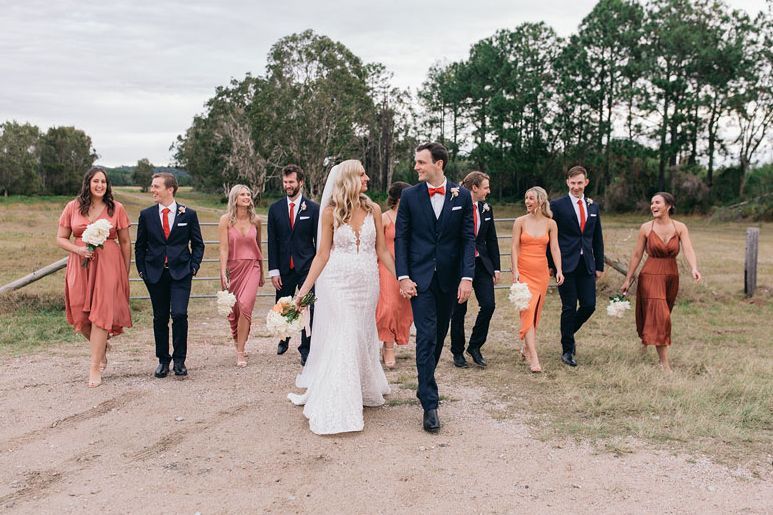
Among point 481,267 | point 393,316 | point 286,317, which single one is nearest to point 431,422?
point 286,317

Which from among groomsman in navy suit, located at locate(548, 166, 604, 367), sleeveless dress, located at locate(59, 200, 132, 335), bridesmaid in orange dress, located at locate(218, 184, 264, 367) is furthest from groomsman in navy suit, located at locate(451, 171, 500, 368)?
sleeveless dress, located at locate(59, 200, 132, 335)

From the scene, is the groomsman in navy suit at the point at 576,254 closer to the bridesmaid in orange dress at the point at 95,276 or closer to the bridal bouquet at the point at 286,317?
the bridal bouquet at the point at 286,317

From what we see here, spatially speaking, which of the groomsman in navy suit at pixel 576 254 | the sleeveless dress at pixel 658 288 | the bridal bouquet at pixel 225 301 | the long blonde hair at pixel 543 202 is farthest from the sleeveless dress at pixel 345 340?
the sleeveless dress at pixel 658 288

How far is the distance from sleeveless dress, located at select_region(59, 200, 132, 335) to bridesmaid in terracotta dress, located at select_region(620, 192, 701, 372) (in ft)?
18.2

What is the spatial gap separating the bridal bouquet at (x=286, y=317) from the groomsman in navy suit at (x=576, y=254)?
10.5 ft

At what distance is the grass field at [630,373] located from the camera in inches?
203

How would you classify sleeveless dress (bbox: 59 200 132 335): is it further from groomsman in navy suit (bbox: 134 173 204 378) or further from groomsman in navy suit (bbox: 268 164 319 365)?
groomsman in navy suit (bbox: 268 164 319 365)

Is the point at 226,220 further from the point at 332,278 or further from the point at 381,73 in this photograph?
the point at 381,73

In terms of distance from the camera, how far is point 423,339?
210 inches

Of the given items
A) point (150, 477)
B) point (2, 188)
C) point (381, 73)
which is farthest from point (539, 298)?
point (2, 188)

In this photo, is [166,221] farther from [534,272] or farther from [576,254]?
[576,254]

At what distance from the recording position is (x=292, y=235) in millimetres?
7594

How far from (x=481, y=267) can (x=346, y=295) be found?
95.6 inches

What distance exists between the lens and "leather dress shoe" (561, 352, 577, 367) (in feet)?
24.4
